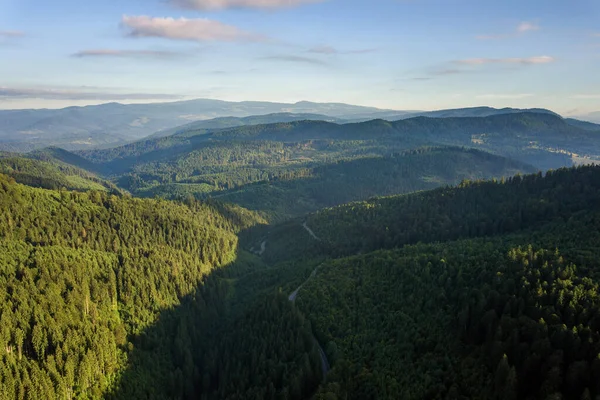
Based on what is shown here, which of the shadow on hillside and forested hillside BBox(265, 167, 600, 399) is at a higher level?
forested hillside BBox(265, 167, 600, 399)

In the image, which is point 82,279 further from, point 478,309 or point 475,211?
point 475,211

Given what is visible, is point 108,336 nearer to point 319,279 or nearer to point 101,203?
point 319,279

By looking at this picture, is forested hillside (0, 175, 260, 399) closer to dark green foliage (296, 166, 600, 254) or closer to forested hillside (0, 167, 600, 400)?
forested hillside (0, 167, 600, 400)

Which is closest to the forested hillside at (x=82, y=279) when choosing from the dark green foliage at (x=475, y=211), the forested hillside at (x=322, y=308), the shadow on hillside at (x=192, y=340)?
the forested hillside at (x=322, y=308)

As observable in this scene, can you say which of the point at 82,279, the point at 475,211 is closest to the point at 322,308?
the point at 82,279

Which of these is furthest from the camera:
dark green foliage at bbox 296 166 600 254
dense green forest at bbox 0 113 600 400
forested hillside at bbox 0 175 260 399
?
dark green foliage at bbox 296 166 600 254

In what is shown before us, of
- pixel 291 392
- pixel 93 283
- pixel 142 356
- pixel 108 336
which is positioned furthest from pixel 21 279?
pixel 291 392

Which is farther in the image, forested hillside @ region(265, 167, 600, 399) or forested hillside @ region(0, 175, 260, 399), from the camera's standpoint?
forested hillside @ region(0, 175, 260, 399)

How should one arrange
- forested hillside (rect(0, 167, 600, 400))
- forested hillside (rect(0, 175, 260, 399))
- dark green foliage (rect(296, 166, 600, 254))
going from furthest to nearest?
1. dark green foliage (rect(296, 166, 600, 254))
2. forested hillside (rect(0, 175, 260, 399))
3. forested hillside (rect(0, 167, 600, 400))

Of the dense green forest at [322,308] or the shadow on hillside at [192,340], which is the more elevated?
the dense green forest at [322,308]

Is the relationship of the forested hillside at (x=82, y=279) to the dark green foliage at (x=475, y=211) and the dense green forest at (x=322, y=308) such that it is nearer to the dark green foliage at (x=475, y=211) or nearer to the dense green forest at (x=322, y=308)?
the dense green forest at (x=322, y=308)

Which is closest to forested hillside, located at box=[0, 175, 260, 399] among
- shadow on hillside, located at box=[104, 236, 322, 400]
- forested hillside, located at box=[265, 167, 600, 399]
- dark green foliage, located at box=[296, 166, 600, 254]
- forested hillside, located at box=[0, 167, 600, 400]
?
forested hillside, located at box=[0, 167, 600, 400]
